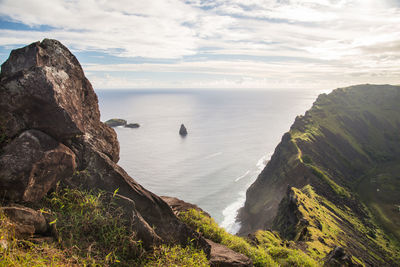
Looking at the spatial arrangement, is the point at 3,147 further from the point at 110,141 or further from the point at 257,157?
the point at 257,157

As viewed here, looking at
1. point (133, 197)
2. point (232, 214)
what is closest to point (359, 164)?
point (232, 214)

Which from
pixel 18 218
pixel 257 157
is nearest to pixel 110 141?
pixel 18 218

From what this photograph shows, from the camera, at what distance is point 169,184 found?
110m

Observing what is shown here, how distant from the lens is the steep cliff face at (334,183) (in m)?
72.3

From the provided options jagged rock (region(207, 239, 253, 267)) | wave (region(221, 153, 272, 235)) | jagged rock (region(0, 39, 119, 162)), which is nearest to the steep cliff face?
wave (region(221, 153, 272, 235))

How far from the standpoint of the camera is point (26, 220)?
24.3 feet

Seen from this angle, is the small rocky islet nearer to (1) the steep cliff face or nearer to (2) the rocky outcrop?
(2) the rocky outcrop

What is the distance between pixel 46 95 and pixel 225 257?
35.3ft

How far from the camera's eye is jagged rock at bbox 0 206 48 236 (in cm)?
716

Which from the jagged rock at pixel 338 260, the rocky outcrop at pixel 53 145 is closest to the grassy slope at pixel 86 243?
the rocky outcrop at pixel 53 145

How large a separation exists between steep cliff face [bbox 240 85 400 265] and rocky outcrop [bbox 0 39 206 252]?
50.0 metres

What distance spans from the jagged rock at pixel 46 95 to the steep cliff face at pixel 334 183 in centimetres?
5279

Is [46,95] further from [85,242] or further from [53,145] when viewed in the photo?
[85,242]

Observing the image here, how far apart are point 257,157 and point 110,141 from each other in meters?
150
